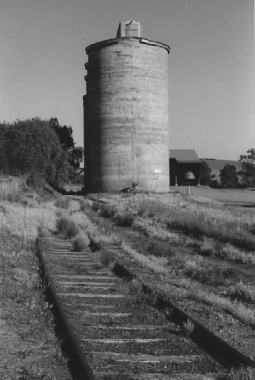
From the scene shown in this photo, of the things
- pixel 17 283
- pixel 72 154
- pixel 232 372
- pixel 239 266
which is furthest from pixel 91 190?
pixel 232 372

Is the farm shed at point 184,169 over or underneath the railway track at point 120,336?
over

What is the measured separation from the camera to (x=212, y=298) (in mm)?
7918

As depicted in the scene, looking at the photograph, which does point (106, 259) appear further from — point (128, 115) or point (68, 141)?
point (68, 141)

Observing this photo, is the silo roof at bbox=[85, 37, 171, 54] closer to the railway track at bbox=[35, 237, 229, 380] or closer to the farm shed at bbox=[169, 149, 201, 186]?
the farm shed at bbox=[169, 149, 201, 186]

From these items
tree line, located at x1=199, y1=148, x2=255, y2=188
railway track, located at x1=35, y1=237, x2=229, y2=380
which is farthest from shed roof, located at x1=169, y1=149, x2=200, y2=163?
railway track, located at x1=35, y1=237, x2=229, y2=380

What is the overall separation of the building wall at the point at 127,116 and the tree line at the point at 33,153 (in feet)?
12.3

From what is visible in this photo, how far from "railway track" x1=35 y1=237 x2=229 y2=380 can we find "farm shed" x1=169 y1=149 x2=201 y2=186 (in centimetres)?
7881

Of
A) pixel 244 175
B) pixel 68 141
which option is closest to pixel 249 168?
pixel 244 175

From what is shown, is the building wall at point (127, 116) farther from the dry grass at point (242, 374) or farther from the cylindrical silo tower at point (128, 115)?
the dry grass at point (242, 374)

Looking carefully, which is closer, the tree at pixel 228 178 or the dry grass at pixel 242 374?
the dry grass at pixel 242 374

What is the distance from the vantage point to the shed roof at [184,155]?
9276 cm

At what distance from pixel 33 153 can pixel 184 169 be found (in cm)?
4898

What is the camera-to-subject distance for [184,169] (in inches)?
3565

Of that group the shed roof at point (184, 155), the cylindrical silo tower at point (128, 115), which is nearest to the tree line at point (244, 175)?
the shed roof at point (184, 155)
